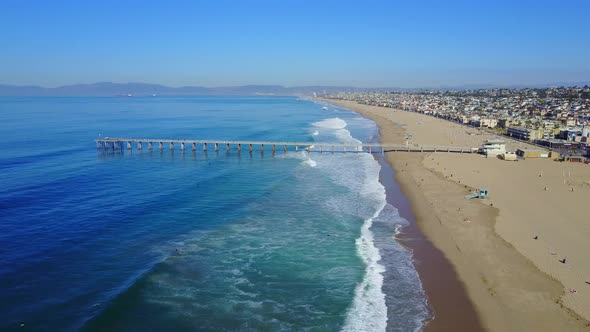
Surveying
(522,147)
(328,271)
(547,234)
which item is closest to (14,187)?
(328,271)

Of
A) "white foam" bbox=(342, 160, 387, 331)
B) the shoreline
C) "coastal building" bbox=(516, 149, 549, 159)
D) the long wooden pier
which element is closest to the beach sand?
the shoreline

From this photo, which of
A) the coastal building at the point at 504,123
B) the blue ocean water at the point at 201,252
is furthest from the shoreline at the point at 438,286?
the coastal building at the point at 504,123

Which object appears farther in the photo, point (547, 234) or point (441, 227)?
point (441, 227)

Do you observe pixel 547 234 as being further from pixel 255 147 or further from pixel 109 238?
pixel 255 147

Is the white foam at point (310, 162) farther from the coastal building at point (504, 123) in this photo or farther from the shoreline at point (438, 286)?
the coastal building at point (504, 123)

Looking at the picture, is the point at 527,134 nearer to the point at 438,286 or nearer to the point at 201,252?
the point at 438,286

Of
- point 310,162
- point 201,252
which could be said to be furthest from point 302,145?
point 201,252
